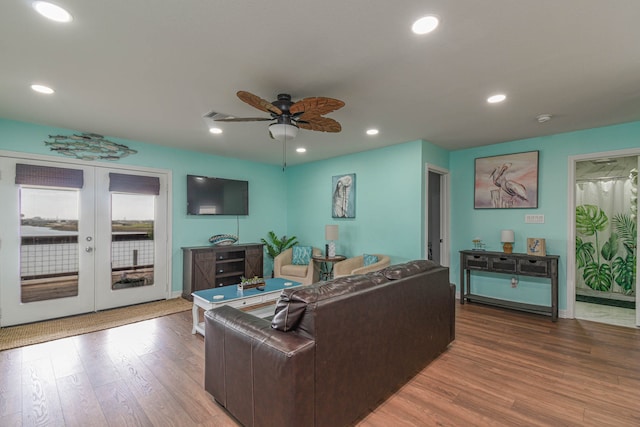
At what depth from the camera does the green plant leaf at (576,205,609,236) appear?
4961 mm

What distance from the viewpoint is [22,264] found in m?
3.73

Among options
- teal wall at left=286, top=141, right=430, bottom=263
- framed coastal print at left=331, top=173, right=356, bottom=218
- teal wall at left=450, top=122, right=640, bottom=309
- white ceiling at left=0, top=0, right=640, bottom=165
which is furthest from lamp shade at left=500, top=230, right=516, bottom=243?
framed coastal print at left=331, top=173, right=356, bottom=218

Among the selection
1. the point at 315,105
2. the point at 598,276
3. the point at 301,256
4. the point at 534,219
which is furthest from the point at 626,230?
the point at 315,105

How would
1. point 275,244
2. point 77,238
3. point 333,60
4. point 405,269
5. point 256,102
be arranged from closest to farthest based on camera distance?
1. point 333,60
2. point 256,102
3. point 405,269
4. point 77,238
5. point 275,244

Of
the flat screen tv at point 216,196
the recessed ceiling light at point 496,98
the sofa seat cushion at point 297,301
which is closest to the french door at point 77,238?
the flat screen tv at point 216,196

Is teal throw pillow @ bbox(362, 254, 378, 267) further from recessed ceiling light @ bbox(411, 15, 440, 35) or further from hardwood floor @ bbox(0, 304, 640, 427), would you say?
recessed ceiling light @ bbox(411, 15, 440, 35)

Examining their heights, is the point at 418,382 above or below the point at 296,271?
below

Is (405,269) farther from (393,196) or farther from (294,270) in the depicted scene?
(294,270)

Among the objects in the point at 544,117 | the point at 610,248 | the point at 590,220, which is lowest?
the point at 610,248

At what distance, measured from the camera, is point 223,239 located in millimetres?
5449

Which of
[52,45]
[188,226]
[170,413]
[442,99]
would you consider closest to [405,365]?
[170,413]

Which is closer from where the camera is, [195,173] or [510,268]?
[510,268]

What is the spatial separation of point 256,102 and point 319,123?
2.36ft

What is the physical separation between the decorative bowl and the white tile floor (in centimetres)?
551
